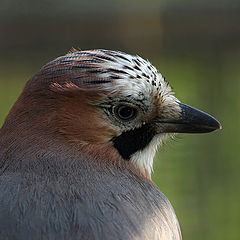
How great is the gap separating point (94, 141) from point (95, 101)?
0.15 meters

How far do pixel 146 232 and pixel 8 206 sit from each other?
0.43 m

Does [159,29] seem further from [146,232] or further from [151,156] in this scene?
[146,232]

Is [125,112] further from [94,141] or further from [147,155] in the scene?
[147,155]

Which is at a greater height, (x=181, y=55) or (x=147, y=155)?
(x=181, y=55)

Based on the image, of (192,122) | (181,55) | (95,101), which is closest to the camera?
(95,101)

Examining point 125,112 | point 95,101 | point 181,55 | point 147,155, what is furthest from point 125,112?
point 181,55

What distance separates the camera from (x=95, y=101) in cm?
244

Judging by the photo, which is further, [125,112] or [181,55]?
[181,55]

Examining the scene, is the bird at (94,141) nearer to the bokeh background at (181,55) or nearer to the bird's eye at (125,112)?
the bird's eye at (125,112)

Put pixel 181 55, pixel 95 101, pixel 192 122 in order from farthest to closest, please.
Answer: pixel 181 55 → pixel 192 122 → pixel 95 101

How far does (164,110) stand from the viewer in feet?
8.52

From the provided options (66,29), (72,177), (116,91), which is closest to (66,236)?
(72,177)

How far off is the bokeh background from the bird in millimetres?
877

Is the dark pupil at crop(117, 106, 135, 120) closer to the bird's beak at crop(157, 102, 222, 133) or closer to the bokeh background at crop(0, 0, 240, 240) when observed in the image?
the bird's beak at crop(157, 102, 222, 133)
